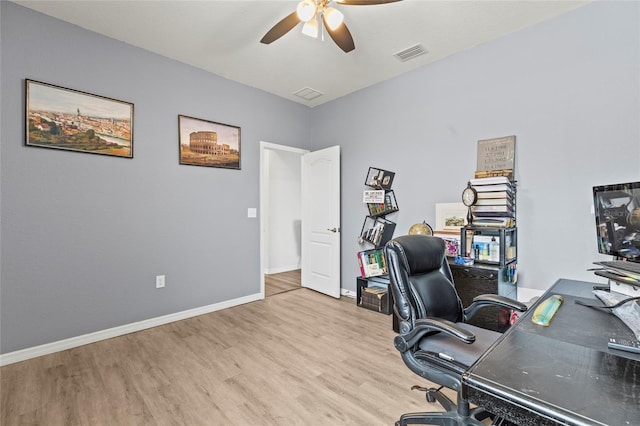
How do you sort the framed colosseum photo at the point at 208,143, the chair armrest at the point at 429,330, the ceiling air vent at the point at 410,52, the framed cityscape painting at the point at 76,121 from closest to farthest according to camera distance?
the chair armrest at the point at 429,330, the framed cityscape painting at the point at 76,121, the ceiling air vent at the point at 410,52, the framed colosseum photo at the point at 208,143

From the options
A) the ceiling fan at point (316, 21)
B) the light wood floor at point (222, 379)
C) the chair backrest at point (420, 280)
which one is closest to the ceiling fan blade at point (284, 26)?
the ceiling fan at point (316, 21)

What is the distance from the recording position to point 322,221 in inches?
170

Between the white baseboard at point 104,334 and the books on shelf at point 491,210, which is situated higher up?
the books on shelf at point 491,210

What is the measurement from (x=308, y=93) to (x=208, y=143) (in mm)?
1600

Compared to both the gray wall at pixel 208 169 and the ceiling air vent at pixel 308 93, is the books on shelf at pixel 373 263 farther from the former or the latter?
the ceiling air vent at pixel 308 93

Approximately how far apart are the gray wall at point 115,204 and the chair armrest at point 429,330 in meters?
2.73

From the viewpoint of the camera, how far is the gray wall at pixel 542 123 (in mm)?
2264

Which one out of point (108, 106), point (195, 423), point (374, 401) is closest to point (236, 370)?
point (195, 423)

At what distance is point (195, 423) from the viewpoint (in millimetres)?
1687

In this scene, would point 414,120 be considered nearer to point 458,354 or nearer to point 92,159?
point 458,354

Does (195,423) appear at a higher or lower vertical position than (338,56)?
lower

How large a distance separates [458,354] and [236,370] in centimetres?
165

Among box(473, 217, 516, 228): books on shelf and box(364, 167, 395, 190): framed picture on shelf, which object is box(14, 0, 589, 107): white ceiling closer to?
box(364, 167, 395, 190): framed picture on shelf

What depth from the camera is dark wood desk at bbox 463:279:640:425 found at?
0.65 meters
